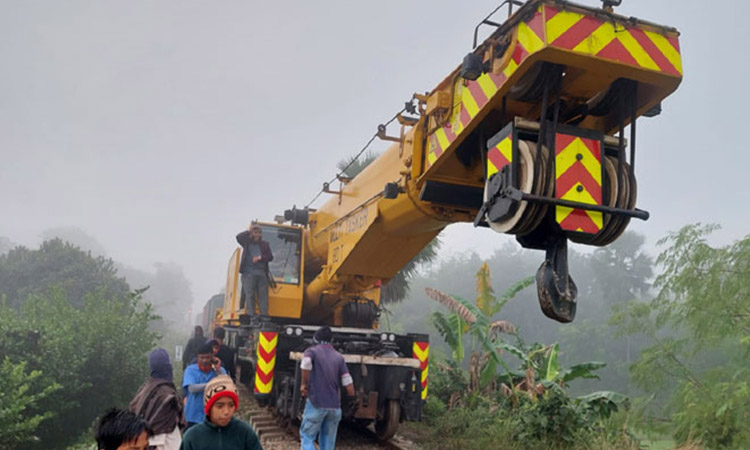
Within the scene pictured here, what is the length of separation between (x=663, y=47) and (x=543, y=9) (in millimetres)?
809

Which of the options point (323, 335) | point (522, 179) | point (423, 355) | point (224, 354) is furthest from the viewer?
point (224, 354)

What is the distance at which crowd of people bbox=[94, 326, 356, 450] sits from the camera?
2.57 metres

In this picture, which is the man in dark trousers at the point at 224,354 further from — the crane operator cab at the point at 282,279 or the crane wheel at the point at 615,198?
the crane wheel at the point at 615,198

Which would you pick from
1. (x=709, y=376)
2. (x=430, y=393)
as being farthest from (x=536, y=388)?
(x=709, y=376)

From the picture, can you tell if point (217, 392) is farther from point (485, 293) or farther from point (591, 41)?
point (485, 293)

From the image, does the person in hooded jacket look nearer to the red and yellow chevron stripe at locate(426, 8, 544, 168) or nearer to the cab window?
the red and yellow chevron stripe at locate(426, 8, 544, 168)

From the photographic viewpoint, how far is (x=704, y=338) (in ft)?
32.1

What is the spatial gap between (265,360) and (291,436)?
1013mm

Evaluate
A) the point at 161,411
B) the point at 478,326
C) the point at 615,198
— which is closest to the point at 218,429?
the point at 161,411

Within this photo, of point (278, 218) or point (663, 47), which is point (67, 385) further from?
point (663, 47)

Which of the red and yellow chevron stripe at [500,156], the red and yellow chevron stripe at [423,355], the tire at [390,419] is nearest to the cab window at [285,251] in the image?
the red and yellow chevron stripe at [423,355]

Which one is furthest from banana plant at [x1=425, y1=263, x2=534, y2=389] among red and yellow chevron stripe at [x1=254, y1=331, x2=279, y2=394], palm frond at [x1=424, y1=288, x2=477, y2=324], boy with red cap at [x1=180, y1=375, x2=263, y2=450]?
boy with red cap at [x1=180, y1=375, x2=263, y2=450]

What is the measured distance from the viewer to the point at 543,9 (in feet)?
10.8

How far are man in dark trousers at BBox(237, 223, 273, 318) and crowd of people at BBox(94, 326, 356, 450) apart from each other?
142 cm
